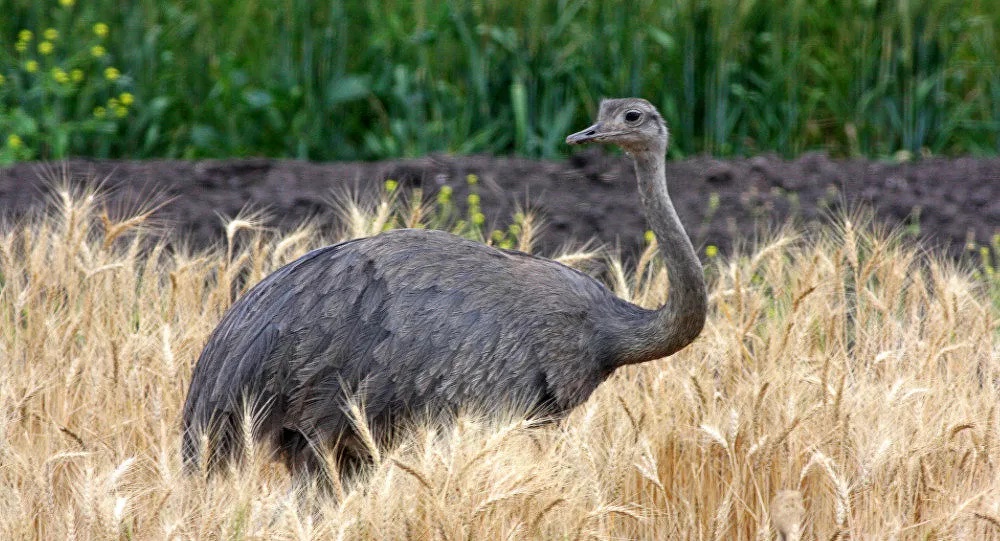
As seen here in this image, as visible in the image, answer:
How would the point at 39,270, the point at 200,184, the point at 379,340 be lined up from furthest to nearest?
the point at 200,184
the point at 39,270
the point at 379,340

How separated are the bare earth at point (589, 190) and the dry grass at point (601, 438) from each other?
1577 mm

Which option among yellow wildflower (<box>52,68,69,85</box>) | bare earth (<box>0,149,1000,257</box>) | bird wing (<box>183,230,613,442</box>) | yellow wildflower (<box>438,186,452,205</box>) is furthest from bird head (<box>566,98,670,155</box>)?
yellow wildflower (<box>52,68,69,85</box>)

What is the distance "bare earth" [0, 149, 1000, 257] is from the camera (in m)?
6.69

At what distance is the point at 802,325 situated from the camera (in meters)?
4.46

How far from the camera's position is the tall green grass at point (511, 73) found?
8547mm

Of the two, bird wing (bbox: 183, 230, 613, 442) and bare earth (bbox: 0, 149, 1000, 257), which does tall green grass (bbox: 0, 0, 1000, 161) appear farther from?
bird wing (bbox: 183, 230, 613, 442)

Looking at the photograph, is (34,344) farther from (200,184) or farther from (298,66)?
(298,66)

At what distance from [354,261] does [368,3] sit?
533 centimetres

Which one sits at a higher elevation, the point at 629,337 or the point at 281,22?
the point at 281,22

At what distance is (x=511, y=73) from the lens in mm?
8672

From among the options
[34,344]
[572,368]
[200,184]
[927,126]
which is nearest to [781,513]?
[572,368]

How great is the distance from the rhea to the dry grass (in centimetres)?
11

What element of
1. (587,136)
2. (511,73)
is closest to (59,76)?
(511,73)

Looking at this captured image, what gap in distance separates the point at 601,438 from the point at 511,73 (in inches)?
193
